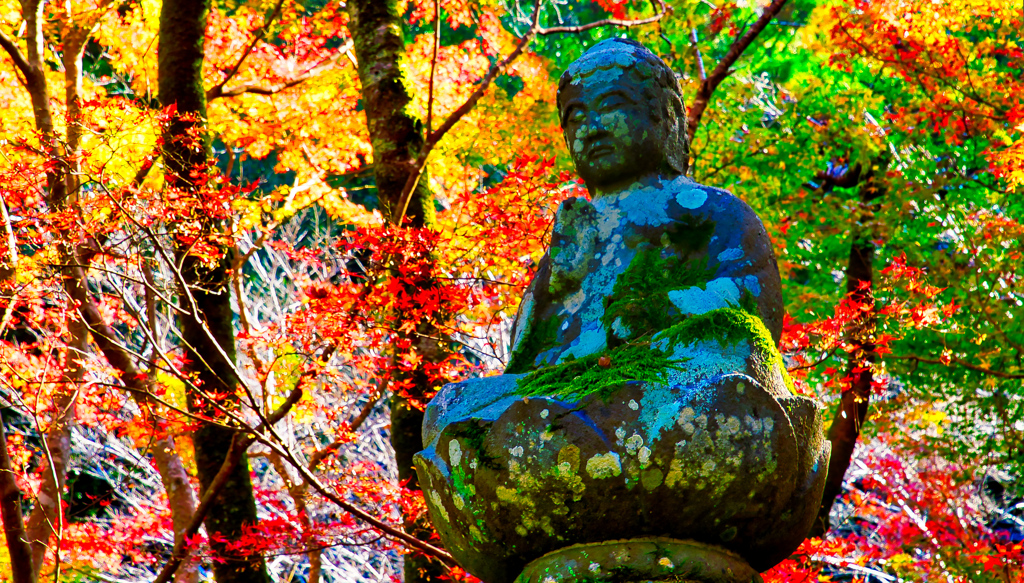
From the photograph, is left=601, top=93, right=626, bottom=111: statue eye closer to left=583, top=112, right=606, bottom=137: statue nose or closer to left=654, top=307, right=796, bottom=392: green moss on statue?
left=583, top=112, right=606, bottom=137: statue nose

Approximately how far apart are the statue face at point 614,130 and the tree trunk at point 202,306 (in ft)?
10.5

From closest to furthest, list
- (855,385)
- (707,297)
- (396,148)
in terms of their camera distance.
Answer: (707,297) → (396,148) → (855,385)

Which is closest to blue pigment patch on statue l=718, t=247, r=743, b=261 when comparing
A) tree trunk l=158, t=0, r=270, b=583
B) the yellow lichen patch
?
the yellow lichen patch

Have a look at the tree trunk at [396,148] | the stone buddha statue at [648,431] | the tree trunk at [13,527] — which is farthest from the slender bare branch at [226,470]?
the stone buddha statue at [648,431]

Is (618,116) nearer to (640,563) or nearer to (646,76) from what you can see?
(646,76)

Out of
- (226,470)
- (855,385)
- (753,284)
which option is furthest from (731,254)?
(855,385)

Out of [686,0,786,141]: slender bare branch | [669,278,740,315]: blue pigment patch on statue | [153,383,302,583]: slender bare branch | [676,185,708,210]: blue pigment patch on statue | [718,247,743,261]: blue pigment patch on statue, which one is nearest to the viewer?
[669,278,740,315]: blue pigment patch on statue

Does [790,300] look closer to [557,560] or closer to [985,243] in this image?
[985,243]

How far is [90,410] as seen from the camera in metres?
8.16

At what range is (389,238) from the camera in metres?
5.84

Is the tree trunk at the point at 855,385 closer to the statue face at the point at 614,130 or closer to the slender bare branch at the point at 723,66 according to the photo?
the slender bare branch at the point at 723,66

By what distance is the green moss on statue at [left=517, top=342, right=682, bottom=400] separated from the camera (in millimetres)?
2562

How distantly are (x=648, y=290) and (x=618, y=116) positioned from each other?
71cm

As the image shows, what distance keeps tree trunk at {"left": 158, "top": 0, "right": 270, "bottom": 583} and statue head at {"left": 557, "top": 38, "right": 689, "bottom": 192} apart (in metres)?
3.19
